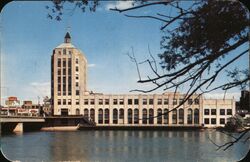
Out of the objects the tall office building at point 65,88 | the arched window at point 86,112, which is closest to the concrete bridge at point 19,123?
the tall office building at point 65,88

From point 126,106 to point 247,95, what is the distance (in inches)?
1116

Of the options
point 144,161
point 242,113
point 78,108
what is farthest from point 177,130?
point 242,113

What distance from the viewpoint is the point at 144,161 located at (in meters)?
12.6

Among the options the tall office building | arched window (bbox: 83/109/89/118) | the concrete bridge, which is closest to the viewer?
the tall office building

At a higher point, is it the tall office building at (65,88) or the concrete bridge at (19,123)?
the tall office building at (65,88)

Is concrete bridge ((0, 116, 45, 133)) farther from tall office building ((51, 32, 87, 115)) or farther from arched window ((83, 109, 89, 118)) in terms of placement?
arched window ((83, 109, 89, 118))

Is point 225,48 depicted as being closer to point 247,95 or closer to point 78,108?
point 247,95

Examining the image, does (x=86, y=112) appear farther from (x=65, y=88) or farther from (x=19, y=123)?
(x=65, y=88)

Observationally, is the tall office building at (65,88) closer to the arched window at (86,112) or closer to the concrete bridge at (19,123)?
the arched window at (86,112)

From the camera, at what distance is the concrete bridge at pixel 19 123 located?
2584 centimetres

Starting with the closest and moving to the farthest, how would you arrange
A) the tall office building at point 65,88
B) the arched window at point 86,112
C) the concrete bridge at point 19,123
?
the tall office building at point 65,88 < the concrete bridge at point 19,123 < the arched window at point 86,112

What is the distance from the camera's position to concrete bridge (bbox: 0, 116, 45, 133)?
2584cm

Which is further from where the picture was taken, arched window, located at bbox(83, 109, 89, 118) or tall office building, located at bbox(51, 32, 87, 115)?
arched window, located at bbox(83, 109, 89, 118)

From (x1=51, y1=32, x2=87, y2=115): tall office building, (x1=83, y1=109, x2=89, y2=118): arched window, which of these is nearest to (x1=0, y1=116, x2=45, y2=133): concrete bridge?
(x1=51, y1=32, x2=87, y2=115): tall office building
